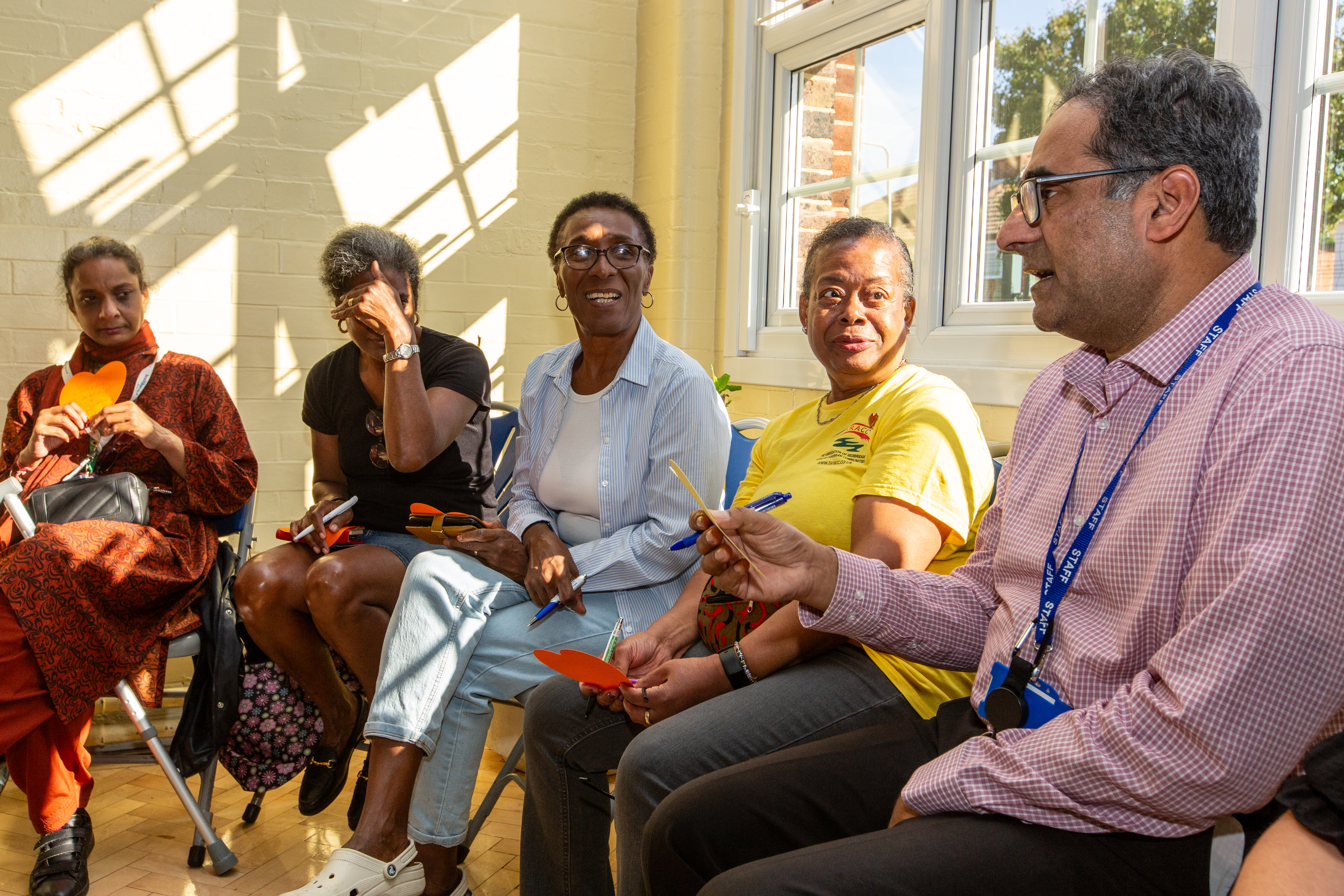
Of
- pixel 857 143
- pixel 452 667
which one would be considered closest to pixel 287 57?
pixel 857 143

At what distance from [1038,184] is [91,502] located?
7.32ft

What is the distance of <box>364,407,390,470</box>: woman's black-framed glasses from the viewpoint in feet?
8.22

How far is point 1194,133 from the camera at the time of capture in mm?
1080

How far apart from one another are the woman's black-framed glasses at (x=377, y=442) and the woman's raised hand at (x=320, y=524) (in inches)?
5.3

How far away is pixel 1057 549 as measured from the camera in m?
1.19

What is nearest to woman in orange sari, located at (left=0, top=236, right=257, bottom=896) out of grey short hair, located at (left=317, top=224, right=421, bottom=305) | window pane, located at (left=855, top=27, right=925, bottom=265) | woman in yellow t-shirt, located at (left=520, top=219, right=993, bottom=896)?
grey short hair, located at (left=317, top=224, right=421, bottom=305)

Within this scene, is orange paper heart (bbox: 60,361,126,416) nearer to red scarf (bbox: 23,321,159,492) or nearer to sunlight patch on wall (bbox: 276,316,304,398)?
red scarf (bbox: 23,321,159,492)

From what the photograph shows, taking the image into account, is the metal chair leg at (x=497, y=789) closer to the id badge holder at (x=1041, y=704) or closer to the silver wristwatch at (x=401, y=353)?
the silver wristwatch at (x=401, y=353)

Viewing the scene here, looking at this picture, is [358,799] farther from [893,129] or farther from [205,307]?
[893,129]

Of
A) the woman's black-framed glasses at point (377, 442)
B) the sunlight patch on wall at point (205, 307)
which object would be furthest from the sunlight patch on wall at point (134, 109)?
the woman's black-framed glasses at point (377, 442)

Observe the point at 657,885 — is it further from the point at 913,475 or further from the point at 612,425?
the point at 612,425

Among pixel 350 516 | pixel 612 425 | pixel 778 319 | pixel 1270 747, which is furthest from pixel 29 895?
pixel 778 319

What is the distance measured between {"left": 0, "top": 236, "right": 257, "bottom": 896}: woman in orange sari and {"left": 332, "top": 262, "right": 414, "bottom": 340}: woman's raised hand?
49cm

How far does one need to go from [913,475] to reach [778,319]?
2.01 meters
